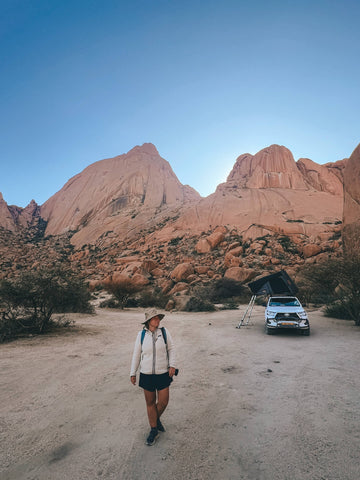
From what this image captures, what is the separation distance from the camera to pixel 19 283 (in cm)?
947

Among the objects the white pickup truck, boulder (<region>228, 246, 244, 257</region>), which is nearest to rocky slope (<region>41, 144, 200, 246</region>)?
boulder (<region>228, 246, 244, 257</region>)

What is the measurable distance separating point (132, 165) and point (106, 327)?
8098 centimetres

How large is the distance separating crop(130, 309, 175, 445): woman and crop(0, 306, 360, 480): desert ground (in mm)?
336

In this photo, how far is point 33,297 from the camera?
952 cm

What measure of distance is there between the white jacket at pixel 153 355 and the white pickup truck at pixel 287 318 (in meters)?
7.73

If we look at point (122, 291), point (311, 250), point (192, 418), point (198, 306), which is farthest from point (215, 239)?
point (192, 418)

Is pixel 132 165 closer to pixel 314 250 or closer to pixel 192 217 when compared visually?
pixel 192 217

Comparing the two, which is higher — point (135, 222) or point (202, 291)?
point (135, 222)

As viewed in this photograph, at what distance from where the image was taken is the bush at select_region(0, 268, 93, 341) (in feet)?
29.9

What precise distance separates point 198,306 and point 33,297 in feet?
38.9

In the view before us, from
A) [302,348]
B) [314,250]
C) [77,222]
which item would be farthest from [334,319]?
[77,222]

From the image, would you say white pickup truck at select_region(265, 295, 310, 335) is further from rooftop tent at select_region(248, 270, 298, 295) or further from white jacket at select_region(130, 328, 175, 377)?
white jacket at select_region(130, 328, 175, 377)

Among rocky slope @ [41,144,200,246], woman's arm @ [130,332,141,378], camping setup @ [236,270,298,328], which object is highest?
rocky slope @ [41,144,200,246]

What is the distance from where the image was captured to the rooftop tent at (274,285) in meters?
12.4
